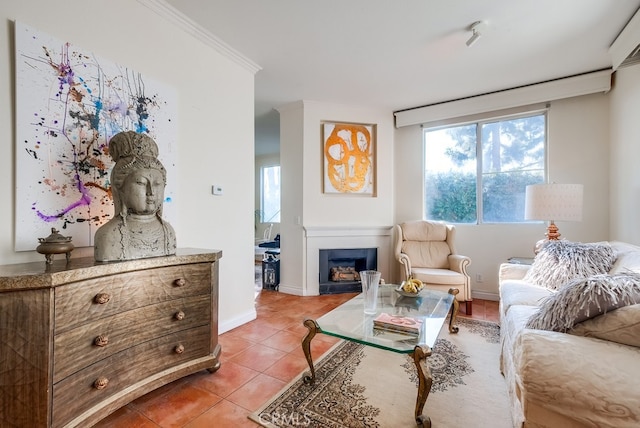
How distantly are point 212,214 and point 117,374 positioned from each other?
1353mm

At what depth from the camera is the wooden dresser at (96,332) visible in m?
1.12

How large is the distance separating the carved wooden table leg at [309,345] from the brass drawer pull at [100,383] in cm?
101

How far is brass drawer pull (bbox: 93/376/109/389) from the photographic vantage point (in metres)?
1.34

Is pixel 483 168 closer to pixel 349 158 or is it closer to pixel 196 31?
pixel 349 158

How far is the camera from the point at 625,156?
8.94 feet

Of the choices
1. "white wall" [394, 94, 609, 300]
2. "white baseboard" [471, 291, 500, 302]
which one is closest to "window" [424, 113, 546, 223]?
"white wall" [394, 94, 609, 300]

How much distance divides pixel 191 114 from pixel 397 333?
7.36 ft

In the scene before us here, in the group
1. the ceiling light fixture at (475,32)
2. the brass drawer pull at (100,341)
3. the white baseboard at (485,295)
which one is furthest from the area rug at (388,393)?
the ceiling light fixture at (475,32)

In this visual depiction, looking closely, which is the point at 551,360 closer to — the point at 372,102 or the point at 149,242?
the point at 149,242

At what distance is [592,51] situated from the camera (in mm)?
2672

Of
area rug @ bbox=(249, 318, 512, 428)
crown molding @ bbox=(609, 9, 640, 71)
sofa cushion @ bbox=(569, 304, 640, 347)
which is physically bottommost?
area rug @ bbox=(249, 318, 512, 428)

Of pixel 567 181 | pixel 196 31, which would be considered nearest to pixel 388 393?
pixel 196 31

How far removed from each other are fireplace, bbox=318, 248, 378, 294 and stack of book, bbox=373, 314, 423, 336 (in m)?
2.21

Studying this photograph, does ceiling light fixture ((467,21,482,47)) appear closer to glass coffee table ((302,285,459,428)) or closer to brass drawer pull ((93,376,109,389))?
glass coffee table ((302,285,459,428))
